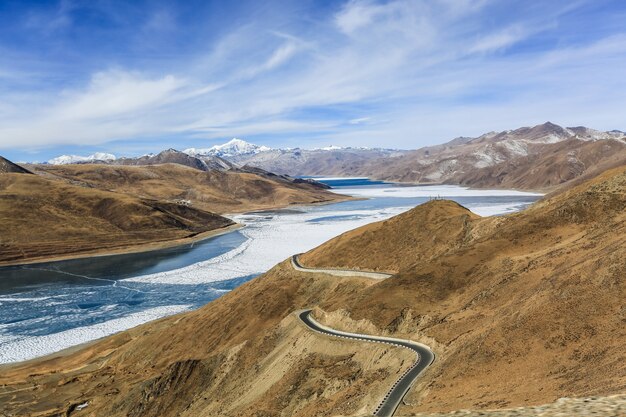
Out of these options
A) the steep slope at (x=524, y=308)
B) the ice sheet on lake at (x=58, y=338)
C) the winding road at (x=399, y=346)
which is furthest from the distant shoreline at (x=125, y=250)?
the steep slope at (x=524, y=308)

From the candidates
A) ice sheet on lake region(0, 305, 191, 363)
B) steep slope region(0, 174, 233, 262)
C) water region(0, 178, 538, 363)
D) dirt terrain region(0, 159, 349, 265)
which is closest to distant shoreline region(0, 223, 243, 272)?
dirt terrain region(0, 159, 349, 265)

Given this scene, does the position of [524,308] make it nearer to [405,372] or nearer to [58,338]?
[405,372]

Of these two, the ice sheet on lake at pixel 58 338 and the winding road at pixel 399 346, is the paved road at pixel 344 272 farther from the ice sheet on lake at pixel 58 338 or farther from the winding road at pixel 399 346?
the ice sheet on lake at pixel 58 338

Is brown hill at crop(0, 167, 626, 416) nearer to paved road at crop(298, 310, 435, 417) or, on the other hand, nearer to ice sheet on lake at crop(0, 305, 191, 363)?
paved road at crop(298, 310, 435, 417)

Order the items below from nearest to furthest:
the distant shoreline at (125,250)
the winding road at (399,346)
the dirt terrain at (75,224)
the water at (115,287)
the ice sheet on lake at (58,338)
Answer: the winding road at (399,346) → the ice sheet on lake at (58,338) → the water at (115,287) → the distant shoreline at (125,250) → the dirt terrain at (75,224)

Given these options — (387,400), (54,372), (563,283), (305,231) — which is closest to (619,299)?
(563,283)

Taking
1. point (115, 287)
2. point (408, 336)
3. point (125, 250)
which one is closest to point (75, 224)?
point (125, 250)

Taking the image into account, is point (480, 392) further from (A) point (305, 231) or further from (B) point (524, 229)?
(A) point (305, 231)
